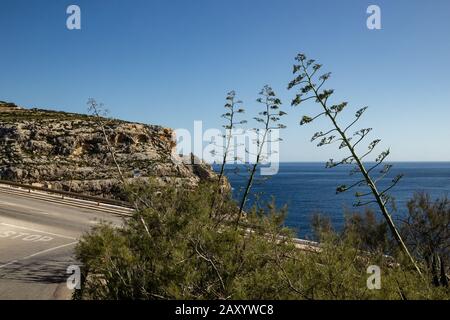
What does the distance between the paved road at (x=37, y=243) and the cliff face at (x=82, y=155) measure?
10.6 meters

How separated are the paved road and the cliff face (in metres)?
10.6

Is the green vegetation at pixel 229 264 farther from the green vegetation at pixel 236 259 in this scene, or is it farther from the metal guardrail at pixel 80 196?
the metal guardrail at pixel 80 196

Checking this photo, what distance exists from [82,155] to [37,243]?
1276 inches

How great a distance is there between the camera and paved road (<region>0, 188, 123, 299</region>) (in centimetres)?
1416

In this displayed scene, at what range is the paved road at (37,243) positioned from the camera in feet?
46.5

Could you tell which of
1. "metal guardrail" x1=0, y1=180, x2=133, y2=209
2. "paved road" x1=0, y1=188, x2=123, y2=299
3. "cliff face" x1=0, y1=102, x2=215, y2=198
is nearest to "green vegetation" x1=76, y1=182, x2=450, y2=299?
"paved road" x1=0, y1=188, x2=123, y2=299

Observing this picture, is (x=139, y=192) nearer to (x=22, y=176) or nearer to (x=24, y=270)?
(x=24, y=270)

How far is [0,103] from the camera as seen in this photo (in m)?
96.9

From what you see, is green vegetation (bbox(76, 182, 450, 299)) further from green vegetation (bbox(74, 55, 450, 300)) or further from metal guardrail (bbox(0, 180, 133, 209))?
metal guardrail (bbox(0, 180, 133, 209))

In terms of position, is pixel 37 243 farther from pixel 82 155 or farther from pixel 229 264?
pixel 82 155

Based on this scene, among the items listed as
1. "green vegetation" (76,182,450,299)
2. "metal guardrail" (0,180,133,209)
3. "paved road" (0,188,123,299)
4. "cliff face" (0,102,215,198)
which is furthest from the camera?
"cliff face" (0,102,215,198)

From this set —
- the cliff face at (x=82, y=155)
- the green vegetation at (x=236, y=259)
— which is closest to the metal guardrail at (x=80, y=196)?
the cliff face at (x=82, y=155)

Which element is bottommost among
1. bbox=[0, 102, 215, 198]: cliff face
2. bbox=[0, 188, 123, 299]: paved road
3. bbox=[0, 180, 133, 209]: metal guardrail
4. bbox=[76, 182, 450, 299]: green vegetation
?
bbox=[0, 188, 123, 299]: paved road
